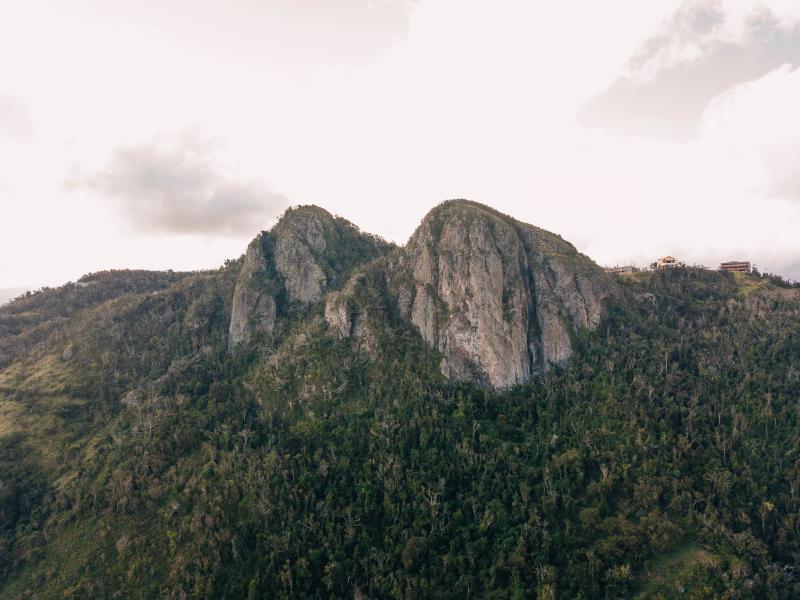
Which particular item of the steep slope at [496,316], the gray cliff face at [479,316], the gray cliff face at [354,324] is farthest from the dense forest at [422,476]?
the gray cliff face at [479,316]

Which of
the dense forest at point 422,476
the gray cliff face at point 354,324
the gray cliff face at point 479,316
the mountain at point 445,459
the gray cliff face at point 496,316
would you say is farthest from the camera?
the gray cliff face at point 354,324

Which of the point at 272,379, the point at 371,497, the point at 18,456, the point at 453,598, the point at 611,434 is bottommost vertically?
the point at 453,598

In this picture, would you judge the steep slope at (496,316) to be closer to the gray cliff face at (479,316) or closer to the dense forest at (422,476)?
the gray cliff face at (479,316)

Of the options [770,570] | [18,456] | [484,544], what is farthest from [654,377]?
[18,456]

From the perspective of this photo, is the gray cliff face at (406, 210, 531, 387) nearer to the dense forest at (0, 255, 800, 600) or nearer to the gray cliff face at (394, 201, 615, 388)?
the gray cliff face at (394, 201, 615, 388)

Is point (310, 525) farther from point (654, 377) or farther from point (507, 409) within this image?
point (654, 377)

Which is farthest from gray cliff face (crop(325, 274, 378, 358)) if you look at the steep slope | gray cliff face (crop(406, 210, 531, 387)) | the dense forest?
gray cliff face (crop(406, 210, 531, 387))

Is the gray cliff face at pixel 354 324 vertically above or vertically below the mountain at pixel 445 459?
above
